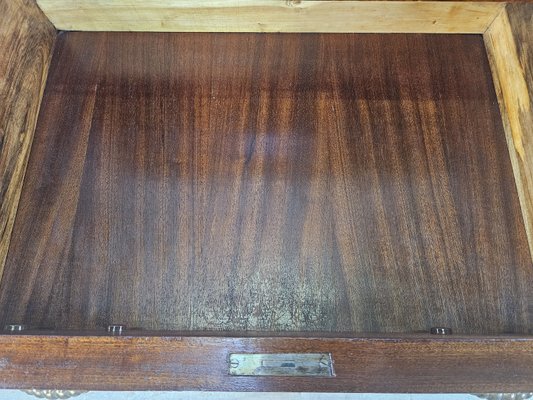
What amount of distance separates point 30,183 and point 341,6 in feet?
1.73

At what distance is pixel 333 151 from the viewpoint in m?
0.72

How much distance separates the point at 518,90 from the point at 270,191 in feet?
1.25

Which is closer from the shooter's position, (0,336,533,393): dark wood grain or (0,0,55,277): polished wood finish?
(0,336,533,393): dark wood grain

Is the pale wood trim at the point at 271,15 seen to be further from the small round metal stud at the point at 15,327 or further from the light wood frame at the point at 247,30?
the small round metal stud at the point at 15,327

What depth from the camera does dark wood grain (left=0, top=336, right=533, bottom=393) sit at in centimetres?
48

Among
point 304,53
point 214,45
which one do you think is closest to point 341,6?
point 304,53

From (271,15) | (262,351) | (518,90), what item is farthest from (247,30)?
(262,351)

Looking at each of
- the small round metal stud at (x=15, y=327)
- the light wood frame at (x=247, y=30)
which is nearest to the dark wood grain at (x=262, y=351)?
the light wood frame at (x=247, y=30)

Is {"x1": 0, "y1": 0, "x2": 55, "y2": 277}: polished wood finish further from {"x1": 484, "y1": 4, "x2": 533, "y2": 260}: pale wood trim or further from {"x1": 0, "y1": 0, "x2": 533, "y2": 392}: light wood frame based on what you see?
{"x1": 484, "y1": 4, "x2": 533, "y2": 260}: pale wood trim

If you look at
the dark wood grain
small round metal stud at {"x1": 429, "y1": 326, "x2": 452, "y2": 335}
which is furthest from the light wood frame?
small round metal stud at {"x1": 429, "y1": 326, "x2": 452, "y2": 335}

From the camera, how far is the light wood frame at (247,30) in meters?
0.48

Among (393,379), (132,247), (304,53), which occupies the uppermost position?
(304,53)

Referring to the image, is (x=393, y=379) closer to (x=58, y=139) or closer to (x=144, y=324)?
(x=144, y=324)

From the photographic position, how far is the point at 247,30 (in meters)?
0.79
